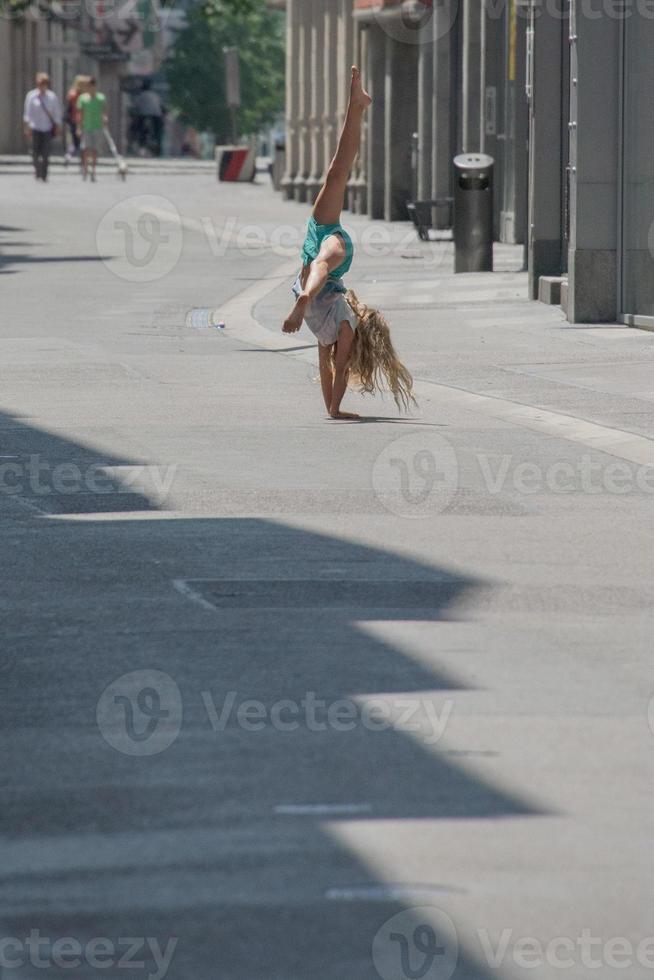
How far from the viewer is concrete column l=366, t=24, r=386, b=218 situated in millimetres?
34688

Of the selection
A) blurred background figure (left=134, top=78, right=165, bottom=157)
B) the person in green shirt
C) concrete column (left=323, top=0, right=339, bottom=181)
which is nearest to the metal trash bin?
concrete column (left=323, top=0, right=339, bottom=181)

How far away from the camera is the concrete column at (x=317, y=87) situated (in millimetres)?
41156

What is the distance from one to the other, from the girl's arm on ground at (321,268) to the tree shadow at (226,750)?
314cm

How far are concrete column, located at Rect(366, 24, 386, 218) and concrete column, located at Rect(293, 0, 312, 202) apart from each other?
659cm

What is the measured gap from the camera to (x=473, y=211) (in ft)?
74.3

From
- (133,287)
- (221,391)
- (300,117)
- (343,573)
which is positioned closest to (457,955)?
(343,573)

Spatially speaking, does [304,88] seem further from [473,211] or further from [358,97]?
[358,97]

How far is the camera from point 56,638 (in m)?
6.65

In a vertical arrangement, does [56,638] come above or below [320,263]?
below

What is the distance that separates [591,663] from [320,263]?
18.5ft

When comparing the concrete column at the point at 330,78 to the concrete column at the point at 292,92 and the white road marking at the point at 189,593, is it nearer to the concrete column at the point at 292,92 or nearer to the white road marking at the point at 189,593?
the concrete column at the point at 292,92

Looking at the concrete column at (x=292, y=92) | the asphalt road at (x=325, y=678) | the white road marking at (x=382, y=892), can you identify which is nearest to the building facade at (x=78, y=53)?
the concrete column at (x=292, y=92)

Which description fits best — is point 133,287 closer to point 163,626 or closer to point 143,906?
point 163,626

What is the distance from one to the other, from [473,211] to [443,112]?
28.9ft
